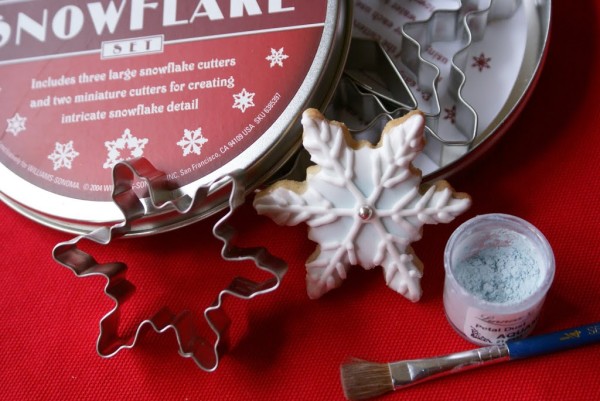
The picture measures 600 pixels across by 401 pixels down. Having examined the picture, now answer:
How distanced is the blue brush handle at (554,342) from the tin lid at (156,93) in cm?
30

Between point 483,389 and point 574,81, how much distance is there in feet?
1.19

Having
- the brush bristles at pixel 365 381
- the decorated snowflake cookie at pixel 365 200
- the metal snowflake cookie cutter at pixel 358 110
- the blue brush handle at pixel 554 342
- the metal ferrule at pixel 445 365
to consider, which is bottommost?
the brush bristles at pixel 365 381

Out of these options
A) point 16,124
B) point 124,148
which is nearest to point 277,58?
point 124,148

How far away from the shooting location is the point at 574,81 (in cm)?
77

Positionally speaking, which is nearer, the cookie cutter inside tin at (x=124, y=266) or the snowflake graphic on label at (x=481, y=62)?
the cookie cutter inside tin at (x=124, y=266)

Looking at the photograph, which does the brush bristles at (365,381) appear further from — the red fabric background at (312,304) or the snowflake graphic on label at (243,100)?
the snowflake graphic on label at (243,100)

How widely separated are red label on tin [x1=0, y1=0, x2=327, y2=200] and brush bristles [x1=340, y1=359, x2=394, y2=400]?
0.81ft

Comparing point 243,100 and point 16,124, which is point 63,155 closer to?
point 16,124

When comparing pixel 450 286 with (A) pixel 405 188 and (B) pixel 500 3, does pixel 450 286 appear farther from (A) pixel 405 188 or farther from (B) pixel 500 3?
(B) pixel 500 3

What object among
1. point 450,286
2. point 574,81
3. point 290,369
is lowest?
point 290,369

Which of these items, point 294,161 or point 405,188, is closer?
point 405,188

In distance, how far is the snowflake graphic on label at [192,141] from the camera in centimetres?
71

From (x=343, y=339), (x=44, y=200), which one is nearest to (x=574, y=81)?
(x=343, y=339)

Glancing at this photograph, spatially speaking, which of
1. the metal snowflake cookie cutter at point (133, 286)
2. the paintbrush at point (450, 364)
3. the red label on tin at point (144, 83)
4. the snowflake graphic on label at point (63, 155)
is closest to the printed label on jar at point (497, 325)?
the paintbrush at point (450, 364)
